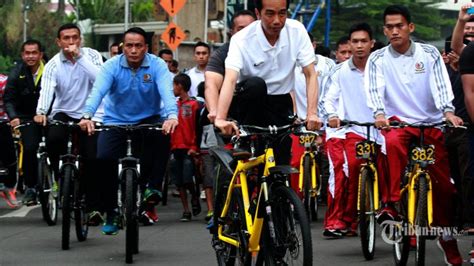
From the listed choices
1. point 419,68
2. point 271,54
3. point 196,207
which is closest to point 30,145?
point 196,207

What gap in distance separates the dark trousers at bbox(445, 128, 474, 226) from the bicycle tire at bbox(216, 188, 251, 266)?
153 centimetres

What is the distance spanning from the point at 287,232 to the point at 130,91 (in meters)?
3.68

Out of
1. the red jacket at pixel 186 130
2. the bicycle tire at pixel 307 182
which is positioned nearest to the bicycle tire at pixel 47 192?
the red jacket at pixel 186 130

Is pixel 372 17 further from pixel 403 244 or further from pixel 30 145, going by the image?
pixel 403 244

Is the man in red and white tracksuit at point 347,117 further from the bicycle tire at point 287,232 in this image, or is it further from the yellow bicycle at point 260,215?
the bicycle tire at point 287,232

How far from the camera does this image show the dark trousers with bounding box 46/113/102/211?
1135cm

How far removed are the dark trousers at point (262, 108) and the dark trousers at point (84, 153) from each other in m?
2.56

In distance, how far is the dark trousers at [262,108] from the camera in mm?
8875

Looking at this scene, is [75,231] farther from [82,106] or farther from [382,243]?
[382,243]

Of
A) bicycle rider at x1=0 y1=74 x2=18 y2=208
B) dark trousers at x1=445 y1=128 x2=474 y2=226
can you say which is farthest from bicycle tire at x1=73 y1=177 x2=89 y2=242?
bicycle rider at x1=0 y1=74 x2=18 y2=208

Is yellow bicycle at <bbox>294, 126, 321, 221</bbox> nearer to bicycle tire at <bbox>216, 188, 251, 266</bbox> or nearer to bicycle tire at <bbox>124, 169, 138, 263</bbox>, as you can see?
bicycle tire at <bbox>124, 169, 138, 263</bbox>

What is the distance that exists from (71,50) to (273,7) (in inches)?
188

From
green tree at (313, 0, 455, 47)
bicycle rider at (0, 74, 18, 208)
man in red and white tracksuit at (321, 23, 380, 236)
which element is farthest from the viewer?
green tree at (313, 0, 455, 47)

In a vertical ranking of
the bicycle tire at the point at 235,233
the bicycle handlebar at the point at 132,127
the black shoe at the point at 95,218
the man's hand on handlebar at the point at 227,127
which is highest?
the man's hand on handlebar at the point at 227,127
